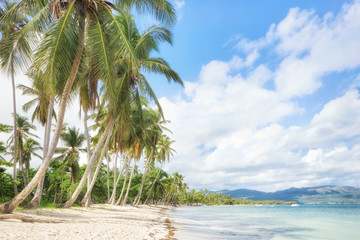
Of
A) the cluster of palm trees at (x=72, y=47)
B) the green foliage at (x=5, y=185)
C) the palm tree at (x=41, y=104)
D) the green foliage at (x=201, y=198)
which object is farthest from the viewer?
the green foliage at (x=201, y=198)

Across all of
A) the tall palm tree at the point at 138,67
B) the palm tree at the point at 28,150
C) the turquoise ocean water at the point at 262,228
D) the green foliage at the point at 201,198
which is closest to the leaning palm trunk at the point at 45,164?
the tall palm tree at the point at 138,67

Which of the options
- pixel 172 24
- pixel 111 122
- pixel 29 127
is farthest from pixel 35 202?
pixel 29 127

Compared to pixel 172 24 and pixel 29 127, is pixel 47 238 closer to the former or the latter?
pixel 172 24

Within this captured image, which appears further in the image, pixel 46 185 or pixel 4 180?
pixel 46 185

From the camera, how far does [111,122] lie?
1234cm

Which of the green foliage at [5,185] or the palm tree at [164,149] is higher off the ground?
the palm tree at [164,149]

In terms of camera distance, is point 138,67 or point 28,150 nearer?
point 138,67

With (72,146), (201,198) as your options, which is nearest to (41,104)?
(72,146)

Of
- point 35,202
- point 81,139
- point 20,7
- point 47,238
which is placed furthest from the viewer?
point 81,139

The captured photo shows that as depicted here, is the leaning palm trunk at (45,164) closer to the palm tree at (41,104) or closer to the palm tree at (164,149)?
the palm tree at (41,104)

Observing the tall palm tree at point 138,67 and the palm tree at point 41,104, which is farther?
the tall palm tree at point 138,67

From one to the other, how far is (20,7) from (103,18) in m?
2.81

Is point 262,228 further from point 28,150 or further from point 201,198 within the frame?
point 201,198

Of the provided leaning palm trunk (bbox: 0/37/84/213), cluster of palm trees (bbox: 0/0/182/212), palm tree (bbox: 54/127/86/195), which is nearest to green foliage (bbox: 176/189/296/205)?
palm tree (bbox: 54/127/86/195)
